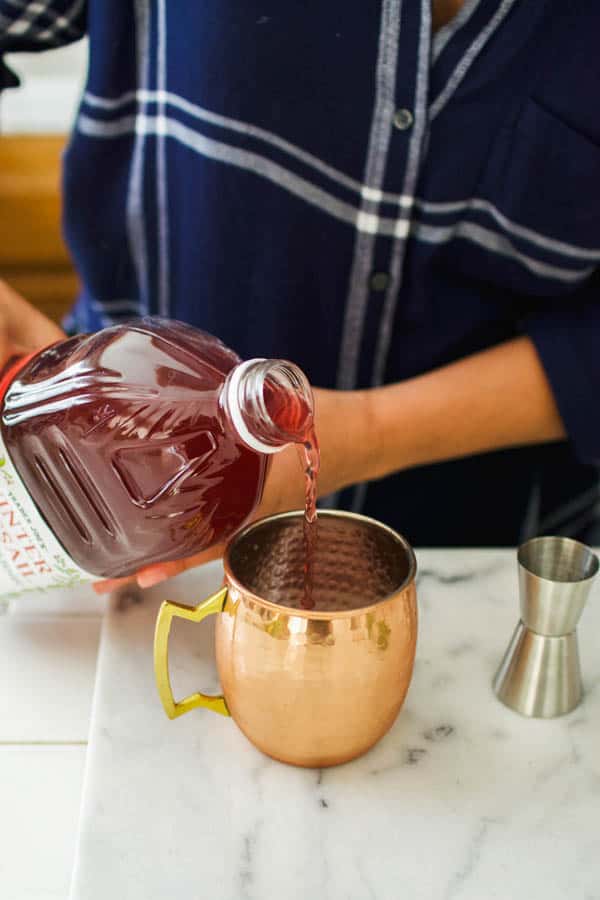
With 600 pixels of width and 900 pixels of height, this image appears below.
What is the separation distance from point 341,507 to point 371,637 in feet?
1.65

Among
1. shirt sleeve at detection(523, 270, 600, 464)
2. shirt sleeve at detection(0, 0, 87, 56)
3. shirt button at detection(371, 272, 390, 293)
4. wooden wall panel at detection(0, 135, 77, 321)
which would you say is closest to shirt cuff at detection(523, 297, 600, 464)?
shirt sleeve at detection(523, 270, 600, 464)

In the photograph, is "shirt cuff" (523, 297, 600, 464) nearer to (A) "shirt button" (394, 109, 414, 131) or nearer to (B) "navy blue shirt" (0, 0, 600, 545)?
(B) "navy blue shirt" (0, 0, 600, 545)

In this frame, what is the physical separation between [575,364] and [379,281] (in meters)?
0.19

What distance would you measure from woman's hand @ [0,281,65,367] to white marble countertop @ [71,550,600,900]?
25 centimetres

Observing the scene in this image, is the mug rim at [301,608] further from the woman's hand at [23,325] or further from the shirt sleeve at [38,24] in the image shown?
the shirt sleeve at [38,24]

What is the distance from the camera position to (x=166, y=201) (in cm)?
87

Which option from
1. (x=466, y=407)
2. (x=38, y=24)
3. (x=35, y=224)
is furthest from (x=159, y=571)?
(x=35, y=224)

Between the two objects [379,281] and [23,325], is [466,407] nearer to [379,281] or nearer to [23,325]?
[379,281]

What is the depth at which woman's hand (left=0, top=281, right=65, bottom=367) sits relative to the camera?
731 mm

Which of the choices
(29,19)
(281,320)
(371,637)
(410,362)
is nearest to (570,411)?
(410,362)

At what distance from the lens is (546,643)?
59 cm

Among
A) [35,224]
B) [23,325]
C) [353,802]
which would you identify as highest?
[23,325]

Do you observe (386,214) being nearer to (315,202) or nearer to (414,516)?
(315,202)

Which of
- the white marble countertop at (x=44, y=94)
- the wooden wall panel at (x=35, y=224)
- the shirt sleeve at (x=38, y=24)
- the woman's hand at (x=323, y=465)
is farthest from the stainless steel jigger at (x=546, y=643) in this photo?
the white marble countertop at (x=44, y=94)
